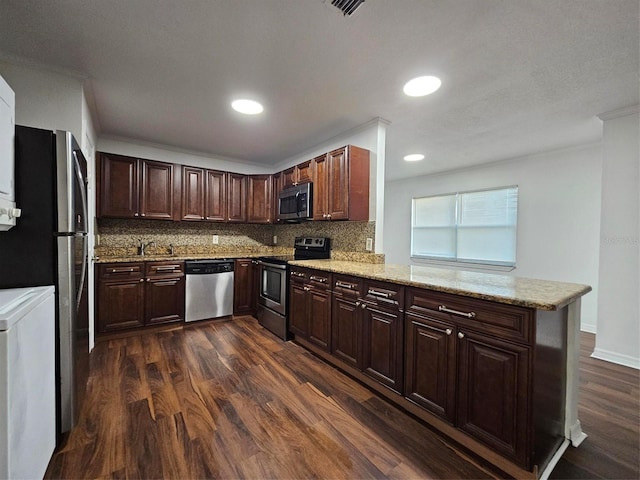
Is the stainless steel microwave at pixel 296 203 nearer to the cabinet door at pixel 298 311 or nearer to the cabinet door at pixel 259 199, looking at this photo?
the cabinet door at pixel 259 199

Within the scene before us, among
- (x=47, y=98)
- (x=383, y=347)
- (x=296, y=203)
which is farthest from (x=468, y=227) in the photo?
(x=47, y=98)

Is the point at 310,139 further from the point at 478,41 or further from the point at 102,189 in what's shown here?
the point at 102,189

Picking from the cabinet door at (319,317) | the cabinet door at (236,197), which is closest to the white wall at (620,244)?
the cabinet door at (319,317)

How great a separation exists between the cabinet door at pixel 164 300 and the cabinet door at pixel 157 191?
0.90m

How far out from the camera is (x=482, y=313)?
147 cm

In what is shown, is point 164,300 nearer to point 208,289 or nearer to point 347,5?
point 208,289

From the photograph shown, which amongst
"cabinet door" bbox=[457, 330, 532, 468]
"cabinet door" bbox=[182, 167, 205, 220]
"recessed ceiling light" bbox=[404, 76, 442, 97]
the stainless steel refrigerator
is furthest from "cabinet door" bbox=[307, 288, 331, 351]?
"cabinet door" bbox=[182, 167, 205, 220]

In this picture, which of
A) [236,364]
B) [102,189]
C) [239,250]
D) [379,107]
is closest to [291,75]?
[379,107]

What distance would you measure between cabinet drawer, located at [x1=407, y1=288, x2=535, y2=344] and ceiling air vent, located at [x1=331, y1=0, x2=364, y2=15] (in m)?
1.64

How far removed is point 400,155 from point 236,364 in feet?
12.0

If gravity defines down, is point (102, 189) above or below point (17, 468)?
above

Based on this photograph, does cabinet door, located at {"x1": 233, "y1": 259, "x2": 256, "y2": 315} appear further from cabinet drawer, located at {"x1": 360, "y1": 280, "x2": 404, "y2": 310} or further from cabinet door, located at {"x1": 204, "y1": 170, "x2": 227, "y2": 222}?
cabinet drawer, located at {"x1": 360, "y1": 280, "x2": 404, "y2": 310}

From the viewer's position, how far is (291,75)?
212cm

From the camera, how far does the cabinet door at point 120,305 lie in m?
3.05
